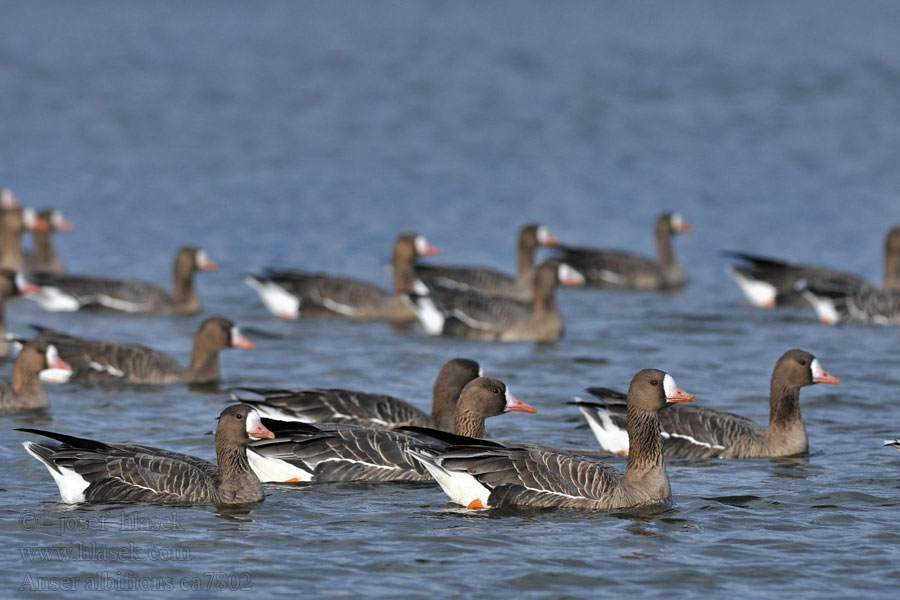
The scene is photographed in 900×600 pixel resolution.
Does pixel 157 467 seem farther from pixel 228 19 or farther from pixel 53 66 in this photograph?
pixel 228 19

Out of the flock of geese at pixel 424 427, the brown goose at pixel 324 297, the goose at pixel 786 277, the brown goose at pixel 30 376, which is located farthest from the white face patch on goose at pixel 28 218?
the goose at pixel 786 277

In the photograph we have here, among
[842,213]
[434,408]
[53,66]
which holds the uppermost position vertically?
[53,66]

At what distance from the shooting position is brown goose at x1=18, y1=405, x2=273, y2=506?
9.94 m

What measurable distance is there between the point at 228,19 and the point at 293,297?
94.2ft

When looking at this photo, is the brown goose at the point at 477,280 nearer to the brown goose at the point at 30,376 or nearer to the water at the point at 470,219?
the water at the point at 470,219

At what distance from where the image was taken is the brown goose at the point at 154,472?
9.94 metres

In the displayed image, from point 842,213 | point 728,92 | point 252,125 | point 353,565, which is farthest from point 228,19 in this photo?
point 353,565

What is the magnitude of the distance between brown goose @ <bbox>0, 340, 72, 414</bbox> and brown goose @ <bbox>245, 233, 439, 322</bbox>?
5006 mm

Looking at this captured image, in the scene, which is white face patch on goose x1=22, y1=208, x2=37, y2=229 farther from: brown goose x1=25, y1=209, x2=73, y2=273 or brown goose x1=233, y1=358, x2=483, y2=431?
brown goose x1=233, y1=358, x2=483, y2=431

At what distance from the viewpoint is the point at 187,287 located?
18.6 m

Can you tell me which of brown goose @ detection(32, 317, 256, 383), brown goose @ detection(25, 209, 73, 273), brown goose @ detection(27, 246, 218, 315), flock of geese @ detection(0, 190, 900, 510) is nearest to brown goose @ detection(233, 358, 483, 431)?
flock of geese @ detection(0, 190, 900, 510)

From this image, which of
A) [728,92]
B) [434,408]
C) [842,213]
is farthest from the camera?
[728,92]

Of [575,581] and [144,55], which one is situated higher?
[144,55]

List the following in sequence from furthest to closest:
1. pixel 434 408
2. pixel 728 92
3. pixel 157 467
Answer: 1. pixel 728 92
2. pixel 434 408
3. pixel 157 467
